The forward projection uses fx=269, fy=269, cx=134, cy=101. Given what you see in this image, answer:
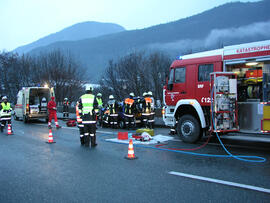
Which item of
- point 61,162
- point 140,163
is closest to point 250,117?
point 140,163

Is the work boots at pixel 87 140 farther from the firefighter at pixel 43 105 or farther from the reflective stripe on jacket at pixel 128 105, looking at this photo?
the firefighter at pixel 43 105

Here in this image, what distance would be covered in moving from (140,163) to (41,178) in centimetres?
226

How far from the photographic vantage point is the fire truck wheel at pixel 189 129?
8.90 metres

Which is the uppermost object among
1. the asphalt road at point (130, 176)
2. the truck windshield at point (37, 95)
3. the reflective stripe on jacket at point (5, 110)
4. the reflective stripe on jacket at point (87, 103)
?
the truck windshield at point (37, 95)

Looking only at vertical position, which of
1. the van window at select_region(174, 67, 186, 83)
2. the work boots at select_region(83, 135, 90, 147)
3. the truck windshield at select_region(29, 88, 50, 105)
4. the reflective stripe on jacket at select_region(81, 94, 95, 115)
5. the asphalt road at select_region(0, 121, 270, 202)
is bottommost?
the asphalt road at select_region(0, 121, 270, 202)

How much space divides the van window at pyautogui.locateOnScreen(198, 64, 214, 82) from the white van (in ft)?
41.8

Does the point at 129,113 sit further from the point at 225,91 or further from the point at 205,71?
the point at 225,91

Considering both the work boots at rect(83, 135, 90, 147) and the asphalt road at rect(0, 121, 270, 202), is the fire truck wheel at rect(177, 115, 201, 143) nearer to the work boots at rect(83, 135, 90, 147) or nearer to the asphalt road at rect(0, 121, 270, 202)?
the asphalt road at rect(0, 121, 270, 202)

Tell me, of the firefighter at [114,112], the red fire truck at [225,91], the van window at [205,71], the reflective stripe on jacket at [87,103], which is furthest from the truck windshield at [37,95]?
the van window at [205,71]

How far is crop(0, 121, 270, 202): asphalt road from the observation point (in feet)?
14.1

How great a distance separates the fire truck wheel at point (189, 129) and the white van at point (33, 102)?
480 inches

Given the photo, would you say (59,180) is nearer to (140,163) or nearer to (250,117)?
(140,163)

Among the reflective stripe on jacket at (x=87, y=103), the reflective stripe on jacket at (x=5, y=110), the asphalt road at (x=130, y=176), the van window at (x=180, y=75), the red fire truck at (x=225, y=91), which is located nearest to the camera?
the asphalt road at (x=130, y=176)

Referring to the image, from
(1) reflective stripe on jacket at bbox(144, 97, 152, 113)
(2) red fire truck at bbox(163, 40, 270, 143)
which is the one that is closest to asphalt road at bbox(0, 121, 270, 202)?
(2) red fire truck at bbox(163, 40, 270, 143)
